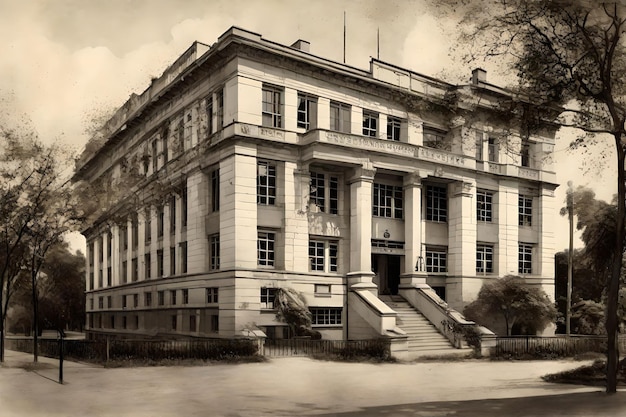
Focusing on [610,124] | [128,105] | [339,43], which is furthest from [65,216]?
[610,124]

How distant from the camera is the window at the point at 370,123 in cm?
1095

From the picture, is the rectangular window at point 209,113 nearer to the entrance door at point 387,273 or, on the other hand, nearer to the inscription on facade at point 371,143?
the inscription on facade at point 371,143

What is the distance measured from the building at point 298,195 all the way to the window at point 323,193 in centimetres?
3

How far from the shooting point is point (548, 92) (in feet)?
34.6

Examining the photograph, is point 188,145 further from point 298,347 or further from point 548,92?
point 548,92

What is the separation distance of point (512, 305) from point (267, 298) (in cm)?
398

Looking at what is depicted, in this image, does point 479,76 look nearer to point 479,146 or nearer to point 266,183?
point 479,146

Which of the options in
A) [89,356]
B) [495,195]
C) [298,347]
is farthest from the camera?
[495,195]

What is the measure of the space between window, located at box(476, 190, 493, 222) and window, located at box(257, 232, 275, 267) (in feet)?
13.0

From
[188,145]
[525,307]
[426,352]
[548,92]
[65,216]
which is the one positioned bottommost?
[426,352]

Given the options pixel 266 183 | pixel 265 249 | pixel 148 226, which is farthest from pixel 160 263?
pixel 266 183

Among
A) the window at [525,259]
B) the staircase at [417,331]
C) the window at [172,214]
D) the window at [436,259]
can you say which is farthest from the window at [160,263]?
the window at [525,259]

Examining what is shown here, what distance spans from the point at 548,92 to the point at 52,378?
826cm

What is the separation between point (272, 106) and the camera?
33.7ft
